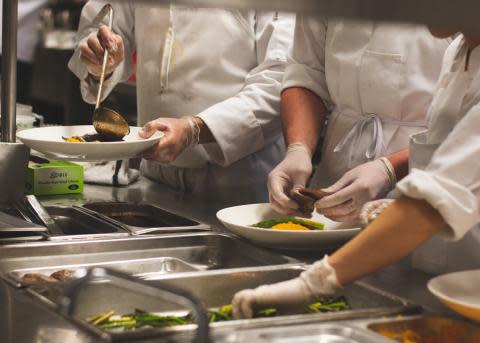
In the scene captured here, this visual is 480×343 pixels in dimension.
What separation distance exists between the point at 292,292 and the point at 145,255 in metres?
0.52

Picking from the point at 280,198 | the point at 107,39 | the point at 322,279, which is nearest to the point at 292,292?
the point at 322,279

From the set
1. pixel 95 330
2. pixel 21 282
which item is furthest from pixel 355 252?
pixel 21 282

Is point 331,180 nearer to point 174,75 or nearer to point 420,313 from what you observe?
point 174,75

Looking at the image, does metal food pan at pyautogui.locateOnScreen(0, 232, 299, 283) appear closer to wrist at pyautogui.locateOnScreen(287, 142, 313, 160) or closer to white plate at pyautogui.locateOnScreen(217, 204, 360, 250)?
white plate at pyautogui.locateOnScreen(217, 204, 360, 250)

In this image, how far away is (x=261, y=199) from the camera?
2432 mm

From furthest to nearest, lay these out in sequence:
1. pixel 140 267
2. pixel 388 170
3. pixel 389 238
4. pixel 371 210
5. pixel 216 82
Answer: pixel 216 82 → pixel 388 170 → pixel 140 267 → pixel 371 210 → pixel 389 238

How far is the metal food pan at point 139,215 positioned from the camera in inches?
78.1

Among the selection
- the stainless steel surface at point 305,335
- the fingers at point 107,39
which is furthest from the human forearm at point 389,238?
the fingers at point 107,39

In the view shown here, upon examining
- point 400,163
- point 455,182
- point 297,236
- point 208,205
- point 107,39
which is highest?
point 107,39

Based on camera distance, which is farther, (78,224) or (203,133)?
(203,133)

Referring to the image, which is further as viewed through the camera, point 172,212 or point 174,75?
point 174,75

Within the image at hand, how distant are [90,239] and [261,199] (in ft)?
2.65

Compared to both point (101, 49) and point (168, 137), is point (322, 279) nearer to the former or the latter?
point (168, 137)

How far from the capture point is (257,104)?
238cm
